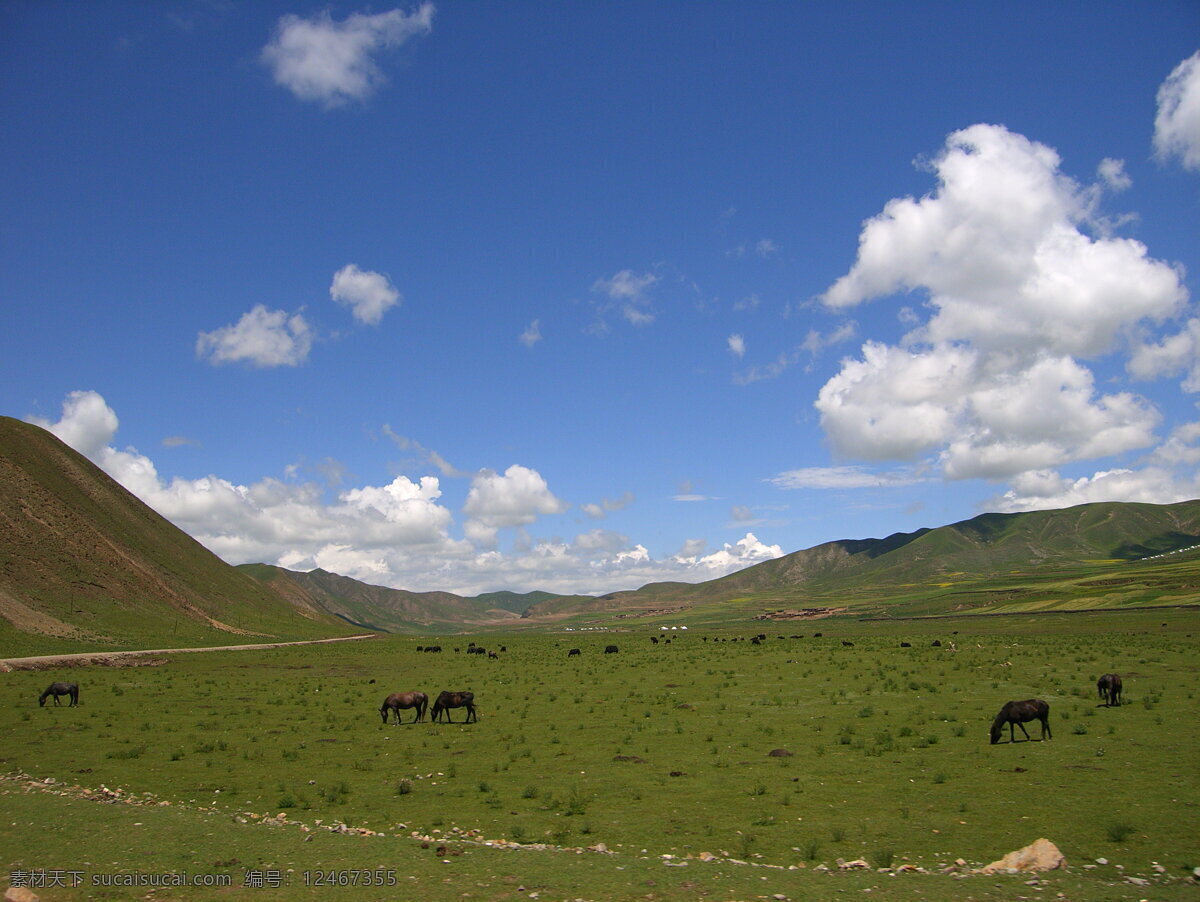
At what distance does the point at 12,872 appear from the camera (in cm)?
1298

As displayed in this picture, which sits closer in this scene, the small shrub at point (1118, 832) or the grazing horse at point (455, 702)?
the small shrub at point (1118, 832)

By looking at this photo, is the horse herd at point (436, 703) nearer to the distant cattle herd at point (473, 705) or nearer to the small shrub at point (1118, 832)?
the distant cattle herd at point (473, 705)

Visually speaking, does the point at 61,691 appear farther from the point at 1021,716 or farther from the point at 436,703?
the point at 1021,716

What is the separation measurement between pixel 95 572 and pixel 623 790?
12329 centimetres

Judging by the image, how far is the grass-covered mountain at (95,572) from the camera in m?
91.9

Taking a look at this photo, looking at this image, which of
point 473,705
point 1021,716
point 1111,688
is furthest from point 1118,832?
point 473,705

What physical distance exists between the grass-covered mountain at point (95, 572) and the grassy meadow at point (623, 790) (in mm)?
59656

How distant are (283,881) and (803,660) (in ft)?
171

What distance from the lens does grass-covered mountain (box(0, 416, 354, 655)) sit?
302ft

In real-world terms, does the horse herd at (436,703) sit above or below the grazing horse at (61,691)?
below

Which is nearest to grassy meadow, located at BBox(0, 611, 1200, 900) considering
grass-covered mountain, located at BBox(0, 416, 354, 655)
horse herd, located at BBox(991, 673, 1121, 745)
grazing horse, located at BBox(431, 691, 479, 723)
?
horse herd, located at BBox(991, 673, 1121, 745)

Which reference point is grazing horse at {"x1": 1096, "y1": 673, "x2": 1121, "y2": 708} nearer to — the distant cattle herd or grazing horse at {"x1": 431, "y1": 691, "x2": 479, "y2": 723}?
the distant cattle herd

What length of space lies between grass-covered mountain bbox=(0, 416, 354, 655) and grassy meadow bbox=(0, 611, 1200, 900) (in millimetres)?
59656

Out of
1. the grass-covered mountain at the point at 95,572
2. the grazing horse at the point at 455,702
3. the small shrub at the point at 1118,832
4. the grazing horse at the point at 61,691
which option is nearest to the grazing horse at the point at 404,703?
the grazing horse at the point at 455,702
